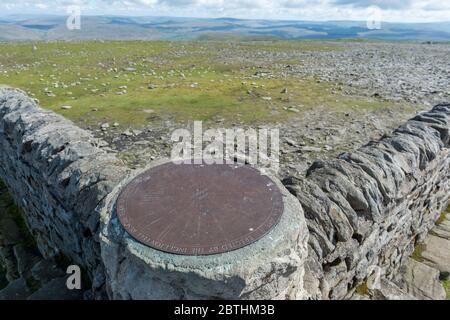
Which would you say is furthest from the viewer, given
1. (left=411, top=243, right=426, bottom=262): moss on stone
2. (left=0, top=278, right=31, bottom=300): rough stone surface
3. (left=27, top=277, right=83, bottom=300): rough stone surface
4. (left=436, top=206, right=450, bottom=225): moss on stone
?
(left=436, top=206, right=450, bottom=225): moss on stone

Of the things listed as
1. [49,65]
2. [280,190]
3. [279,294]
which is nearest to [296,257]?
[279,294]

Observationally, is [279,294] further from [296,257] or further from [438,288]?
[438,288]

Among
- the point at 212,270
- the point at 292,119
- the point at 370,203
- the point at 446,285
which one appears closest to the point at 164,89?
the point at 292,119

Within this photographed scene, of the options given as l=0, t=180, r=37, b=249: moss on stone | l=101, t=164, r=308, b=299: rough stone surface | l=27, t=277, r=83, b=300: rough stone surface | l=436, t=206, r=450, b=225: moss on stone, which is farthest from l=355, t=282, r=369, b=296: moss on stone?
l=0, t=180, r=37, b=249: moss on stone

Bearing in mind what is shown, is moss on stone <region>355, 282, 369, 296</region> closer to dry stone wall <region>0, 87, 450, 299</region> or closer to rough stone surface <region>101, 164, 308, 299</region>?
dry stone wall <region>0, 87, 450, 299</region>

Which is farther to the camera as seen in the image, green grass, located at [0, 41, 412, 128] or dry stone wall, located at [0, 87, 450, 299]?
green grass, located at [0, 41, 412, 128]

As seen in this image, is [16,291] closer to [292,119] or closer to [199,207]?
[199,207]
